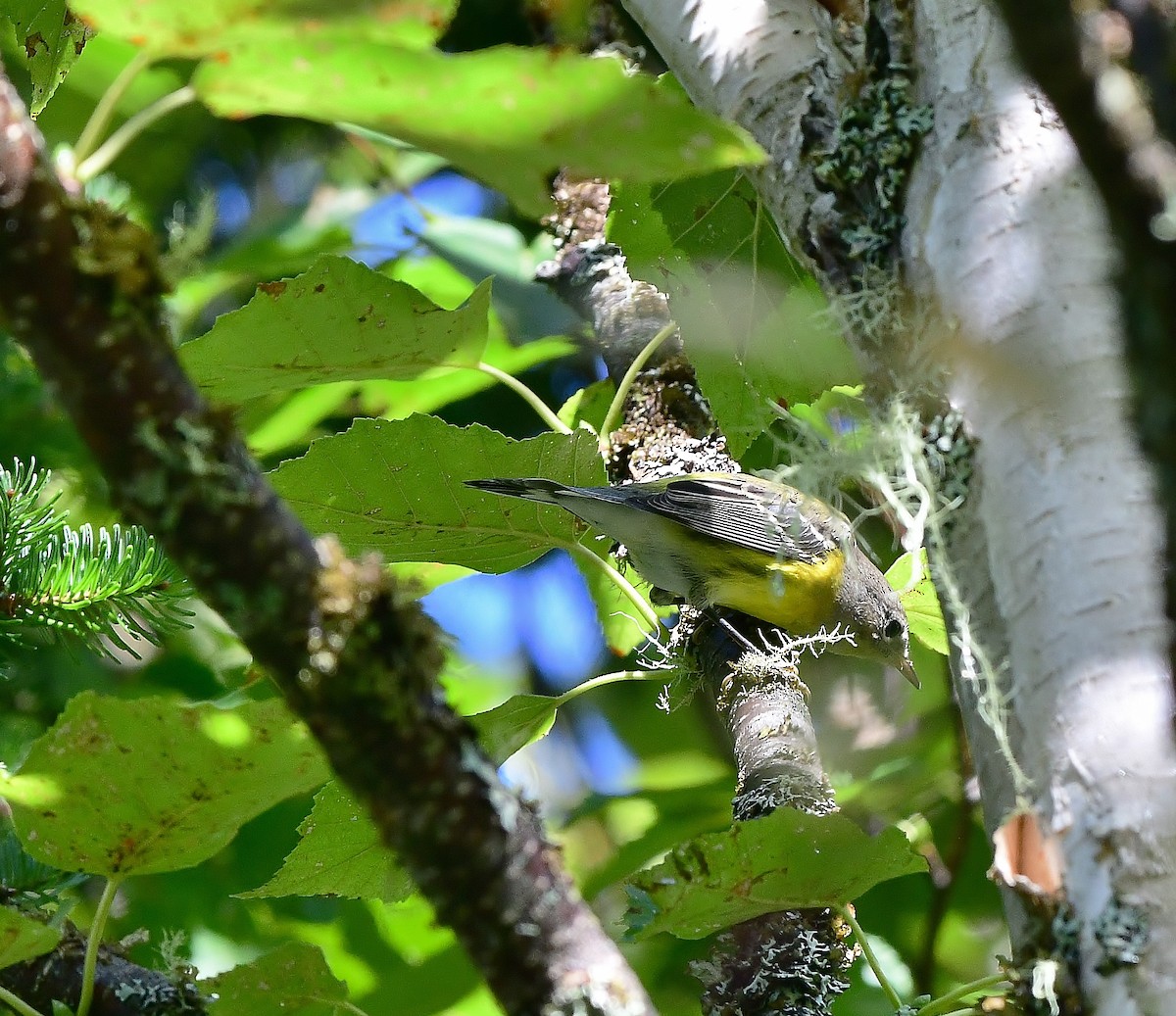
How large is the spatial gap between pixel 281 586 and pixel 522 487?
136 cm

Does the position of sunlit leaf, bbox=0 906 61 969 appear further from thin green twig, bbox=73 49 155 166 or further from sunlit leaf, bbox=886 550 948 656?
sunlit leaf, bbox=886 550 948 656

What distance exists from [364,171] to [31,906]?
365 cm

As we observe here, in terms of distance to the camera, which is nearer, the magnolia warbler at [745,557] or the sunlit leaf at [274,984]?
the sunlit leaf at [274,984]

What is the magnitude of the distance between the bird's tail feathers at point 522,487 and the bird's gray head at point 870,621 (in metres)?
1.37

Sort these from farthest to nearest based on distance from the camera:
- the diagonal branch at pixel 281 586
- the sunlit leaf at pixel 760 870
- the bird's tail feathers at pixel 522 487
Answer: the bird's tail feathers at pixel 522 487 → the sunlit leaf at pixel 760 870 → the diagonal branch at pixel 281 586

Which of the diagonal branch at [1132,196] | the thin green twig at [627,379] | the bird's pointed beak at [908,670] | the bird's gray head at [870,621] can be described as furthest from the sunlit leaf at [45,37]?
the bird's pointed beak at [908,670]

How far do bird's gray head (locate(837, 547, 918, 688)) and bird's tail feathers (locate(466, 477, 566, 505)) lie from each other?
1.37 meters

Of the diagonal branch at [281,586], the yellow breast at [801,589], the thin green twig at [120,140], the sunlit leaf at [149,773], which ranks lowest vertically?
the yellow breast at [801,589]

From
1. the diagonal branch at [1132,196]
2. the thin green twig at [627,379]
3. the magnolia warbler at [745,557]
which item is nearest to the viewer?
Result: the diagonal branch at [1132,196]

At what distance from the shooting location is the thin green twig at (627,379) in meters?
2.25

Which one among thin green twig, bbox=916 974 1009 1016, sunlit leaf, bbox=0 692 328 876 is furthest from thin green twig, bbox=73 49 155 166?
thin green twig, bbox=916 974 1009 1016

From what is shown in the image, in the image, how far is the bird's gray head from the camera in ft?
10.9

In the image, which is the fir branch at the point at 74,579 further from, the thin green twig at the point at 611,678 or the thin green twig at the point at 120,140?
the thin green twig at the point at 120,140

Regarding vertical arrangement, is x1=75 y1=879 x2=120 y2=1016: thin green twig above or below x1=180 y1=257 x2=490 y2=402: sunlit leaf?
below
